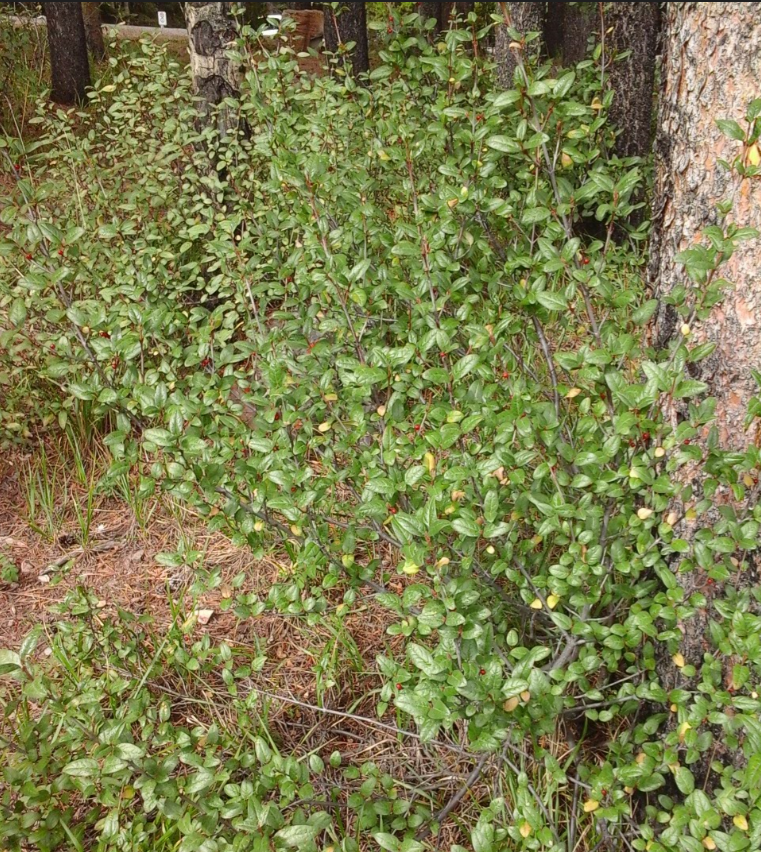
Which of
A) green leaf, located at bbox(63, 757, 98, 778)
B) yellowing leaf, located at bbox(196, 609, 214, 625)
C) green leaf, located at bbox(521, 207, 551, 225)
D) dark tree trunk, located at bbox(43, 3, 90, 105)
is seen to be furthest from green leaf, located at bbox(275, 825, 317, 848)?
dark tree trunk, located at bbox(43, 3, 90, 105)

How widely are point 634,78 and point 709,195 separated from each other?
391 cm

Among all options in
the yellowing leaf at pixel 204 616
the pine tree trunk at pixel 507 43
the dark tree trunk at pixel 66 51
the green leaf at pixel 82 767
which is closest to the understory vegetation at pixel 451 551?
the green leaf at pixel 82 767

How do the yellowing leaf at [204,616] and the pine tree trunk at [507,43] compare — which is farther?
the pine tree trunk at [507,43]

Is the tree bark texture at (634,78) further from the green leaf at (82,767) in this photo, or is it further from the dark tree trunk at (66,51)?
the green leaf at (82,767)

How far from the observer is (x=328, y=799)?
236 cm

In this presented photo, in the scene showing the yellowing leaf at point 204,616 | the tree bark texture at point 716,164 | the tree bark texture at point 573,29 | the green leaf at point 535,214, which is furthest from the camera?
the tree bark texture at point 573,29

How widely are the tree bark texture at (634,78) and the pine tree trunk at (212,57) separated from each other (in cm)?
261

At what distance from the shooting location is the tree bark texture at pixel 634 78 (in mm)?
5465

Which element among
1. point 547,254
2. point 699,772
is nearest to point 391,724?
point 699,772

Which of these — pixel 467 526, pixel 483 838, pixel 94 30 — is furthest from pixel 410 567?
pixel 94 30

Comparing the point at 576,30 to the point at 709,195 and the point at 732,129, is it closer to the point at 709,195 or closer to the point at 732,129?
the point at 709,195

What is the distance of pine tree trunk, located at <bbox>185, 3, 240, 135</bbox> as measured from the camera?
4324 mm

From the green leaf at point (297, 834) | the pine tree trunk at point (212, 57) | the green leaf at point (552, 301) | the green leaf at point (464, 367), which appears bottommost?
the green leaf at point (297, 834)

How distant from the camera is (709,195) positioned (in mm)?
2074
